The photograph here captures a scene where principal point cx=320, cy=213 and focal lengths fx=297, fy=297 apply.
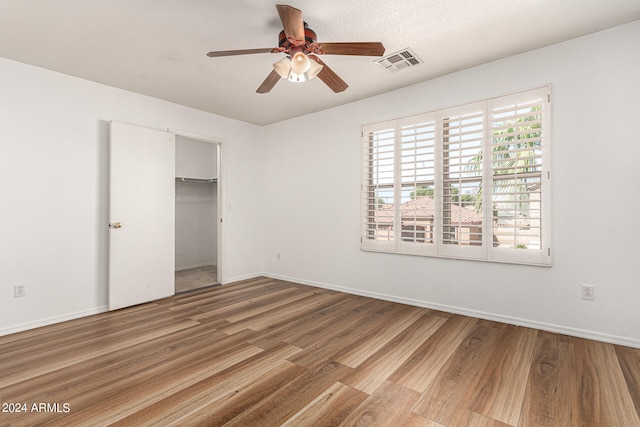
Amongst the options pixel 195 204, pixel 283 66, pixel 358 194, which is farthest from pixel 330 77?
pixel 195 204

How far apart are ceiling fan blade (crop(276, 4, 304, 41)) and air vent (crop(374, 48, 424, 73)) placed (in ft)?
3.75

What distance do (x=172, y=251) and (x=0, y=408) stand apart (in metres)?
2.41

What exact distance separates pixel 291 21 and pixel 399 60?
1.42m

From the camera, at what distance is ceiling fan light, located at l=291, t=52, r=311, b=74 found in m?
2.20

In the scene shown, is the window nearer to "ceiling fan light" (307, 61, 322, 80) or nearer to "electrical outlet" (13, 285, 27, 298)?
"ceiling fan light" (307, 61, 322, 80)

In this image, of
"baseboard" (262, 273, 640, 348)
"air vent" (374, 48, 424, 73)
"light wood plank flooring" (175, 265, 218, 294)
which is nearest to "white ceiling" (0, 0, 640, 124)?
"air vent" (374, 48, 424, 73)

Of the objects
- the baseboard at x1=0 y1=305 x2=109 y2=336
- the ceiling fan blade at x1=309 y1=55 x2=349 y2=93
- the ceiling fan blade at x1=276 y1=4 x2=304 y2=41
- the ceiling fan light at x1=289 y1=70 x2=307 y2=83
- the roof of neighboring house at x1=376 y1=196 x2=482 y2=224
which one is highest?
the ceiling fan blade at x1=276 y1=4 x2=304 y2=41

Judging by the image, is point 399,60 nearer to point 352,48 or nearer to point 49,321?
point 352,48

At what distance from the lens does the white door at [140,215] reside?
11.4 ft

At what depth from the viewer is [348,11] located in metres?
2.24

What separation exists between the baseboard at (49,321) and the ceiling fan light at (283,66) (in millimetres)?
3329

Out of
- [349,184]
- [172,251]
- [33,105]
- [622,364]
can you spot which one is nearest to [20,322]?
[172,251]

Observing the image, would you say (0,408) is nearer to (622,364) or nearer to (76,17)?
(76,17)

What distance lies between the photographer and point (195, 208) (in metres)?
6.13
